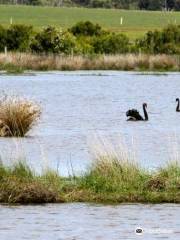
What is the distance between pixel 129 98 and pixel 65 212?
34.1m

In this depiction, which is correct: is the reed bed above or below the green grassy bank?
below

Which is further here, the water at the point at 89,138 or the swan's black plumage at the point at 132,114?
the swan's black plumage at the point at 132,114

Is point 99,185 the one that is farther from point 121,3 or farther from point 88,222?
point 121,3

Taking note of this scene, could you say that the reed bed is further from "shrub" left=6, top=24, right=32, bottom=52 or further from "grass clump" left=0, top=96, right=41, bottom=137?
"grass clump" left=0, top=96, right=41, bottom=137

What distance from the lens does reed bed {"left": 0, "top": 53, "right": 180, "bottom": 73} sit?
226 feet

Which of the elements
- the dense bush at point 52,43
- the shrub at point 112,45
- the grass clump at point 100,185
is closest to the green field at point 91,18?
the shrub at point 112,45

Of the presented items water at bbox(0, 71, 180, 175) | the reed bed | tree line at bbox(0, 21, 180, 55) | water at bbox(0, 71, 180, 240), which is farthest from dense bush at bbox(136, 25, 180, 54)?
water at bbox(0, 71, 180, 175)

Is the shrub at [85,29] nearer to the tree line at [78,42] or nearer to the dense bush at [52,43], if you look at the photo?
the tree line at [78,42]

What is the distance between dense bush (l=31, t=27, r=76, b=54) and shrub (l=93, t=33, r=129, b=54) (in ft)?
9.65

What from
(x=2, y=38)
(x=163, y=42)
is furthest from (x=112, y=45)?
(x=2, y=38)

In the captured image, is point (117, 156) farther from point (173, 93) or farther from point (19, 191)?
point (173, 93)

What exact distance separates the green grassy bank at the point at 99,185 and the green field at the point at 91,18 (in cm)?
9279

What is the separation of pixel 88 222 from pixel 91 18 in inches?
4467

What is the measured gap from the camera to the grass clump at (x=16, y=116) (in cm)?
2684
